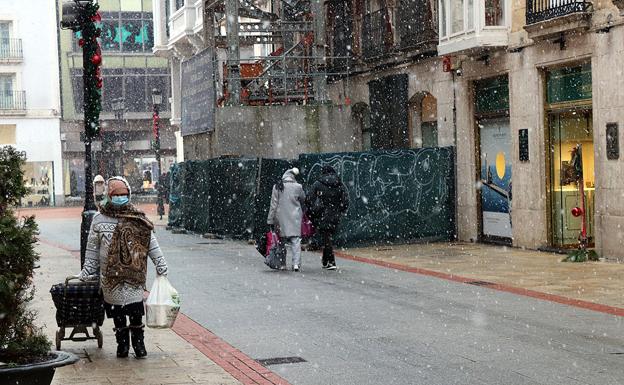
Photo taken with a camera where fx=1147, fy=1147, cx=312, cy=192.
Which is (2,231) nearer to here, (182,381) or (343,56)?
(182,381)

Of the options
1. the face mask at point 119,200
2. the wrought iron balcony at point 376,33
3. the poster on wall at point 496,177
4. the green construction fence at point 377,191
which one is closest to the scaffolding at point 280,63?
the wrought iron balcony at point 376,33

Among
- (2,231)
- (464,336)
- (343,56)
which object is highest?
(343,56)

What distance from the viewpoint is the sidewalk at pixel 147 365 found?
373 inches

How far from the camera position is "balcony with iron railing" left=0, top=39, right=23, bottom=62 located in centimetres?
6594

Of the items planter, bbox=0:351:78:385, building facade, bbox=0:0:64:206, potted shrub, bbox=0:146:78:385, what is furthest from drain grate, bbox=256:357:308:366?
building facade, bbox=0:0:64:206

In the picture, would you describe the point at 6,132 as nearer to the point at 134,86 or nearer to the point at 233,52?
the point at 134,86

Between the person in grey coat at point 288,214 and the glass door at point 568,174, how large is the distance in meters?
5.19

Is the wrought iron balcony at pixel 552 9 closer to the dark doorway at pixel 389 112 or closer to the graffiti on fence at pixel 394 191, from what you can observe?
the graffiti on fence at pixel 394 191

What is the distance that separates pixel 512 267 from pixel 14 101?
5170 cm

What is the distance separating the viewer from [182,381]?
940 centimetres

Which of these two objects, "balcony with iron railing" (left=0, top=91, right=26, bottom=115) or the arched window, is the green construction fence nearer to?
the arched window

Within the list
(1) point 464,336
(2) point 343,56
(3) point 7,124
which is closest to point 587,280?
(1) point 464,336

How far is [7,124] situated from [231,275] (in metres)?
50.3

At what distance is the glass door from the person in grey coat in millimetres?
5189
